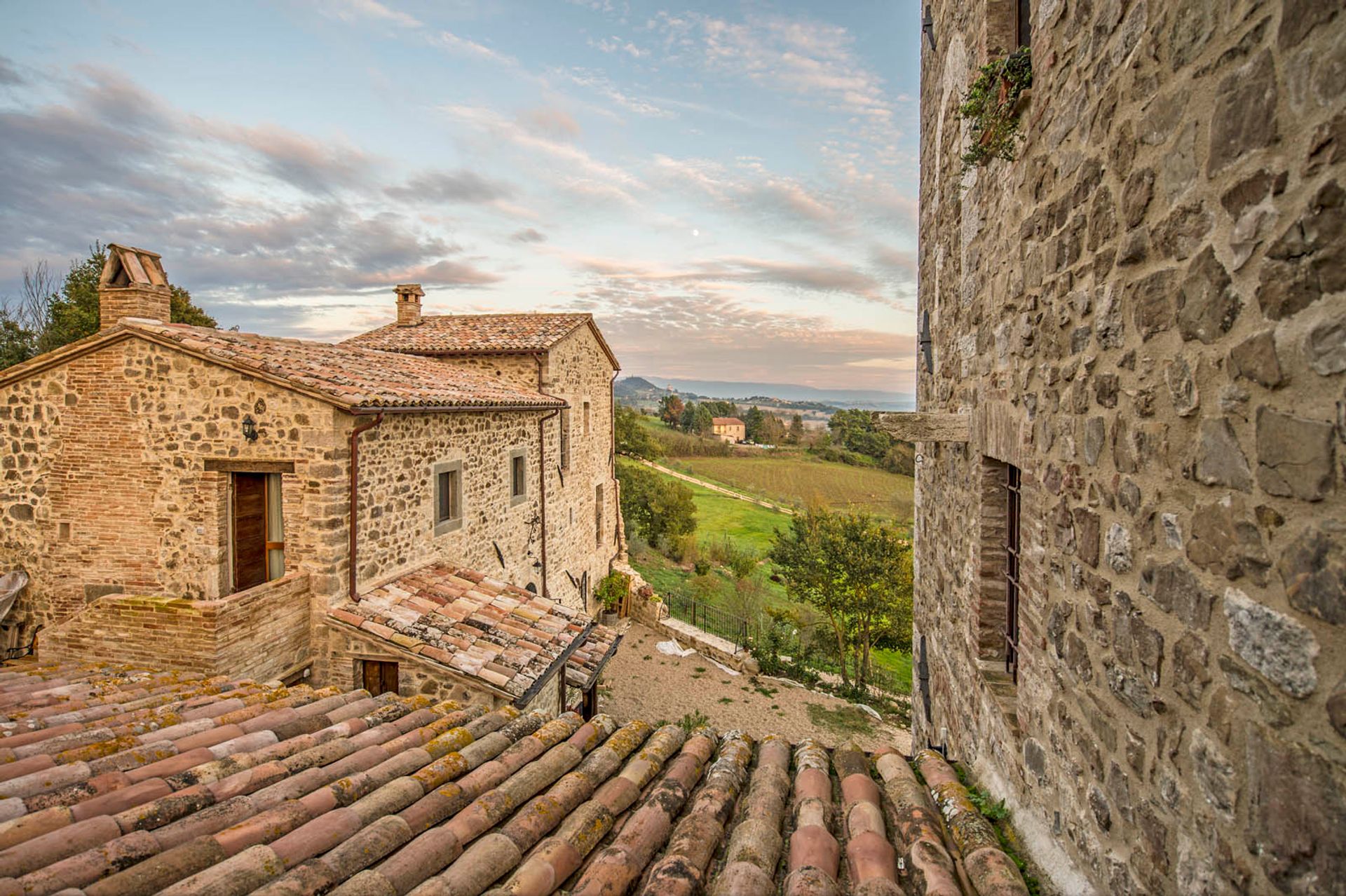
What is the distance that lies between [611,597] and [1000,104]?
16.1m

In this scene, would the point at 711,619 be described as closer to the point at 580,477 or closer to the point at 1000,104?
the point at 580,477

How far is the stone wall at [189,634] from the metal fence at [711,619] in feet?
36.4

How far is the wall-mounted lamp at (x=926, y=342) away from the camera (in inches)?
220

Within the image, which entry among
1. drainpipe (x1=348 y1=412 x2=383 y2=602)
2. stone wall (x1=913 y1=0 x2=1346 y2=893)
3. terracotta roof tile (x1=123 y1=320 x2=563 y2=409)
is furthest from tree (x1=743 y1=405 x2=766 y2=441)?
stone wall (x1=913 y1=0 x2=1346 y2=893)

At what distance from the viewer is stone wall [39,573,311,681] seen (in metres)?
6.24

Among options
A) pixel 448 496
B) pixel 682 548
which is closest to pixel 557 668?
pixel 448 496

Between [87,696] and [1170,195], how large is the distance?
715 cm

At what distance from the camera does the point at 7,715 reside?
4328 mm

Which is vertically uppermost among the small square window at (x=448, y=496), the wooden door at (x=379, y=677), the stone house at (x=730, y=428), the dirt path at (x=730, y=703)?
the stone house at (x=730, y=428)

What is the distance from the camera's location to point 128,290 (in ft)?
28.4

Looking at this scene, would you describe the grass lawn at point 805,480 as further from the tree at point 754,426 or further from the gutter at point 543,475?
the tree at point 754,426

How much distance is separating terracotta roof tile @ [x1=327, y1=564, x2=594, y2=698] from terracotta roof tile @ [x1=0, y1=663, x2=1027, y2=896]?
2.71 m

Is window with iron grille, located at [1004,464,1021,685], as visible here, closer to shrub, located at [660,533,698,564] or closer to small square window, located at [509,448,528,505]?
small square window, located at [509,448,528,505]

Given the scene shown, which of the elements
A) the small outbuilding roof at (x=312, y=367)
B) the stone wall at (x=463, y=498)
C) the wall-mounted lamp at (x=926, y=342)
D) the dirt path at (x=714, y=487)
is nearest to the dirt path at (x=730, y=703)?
the stone wall at (x=463, y=498)
